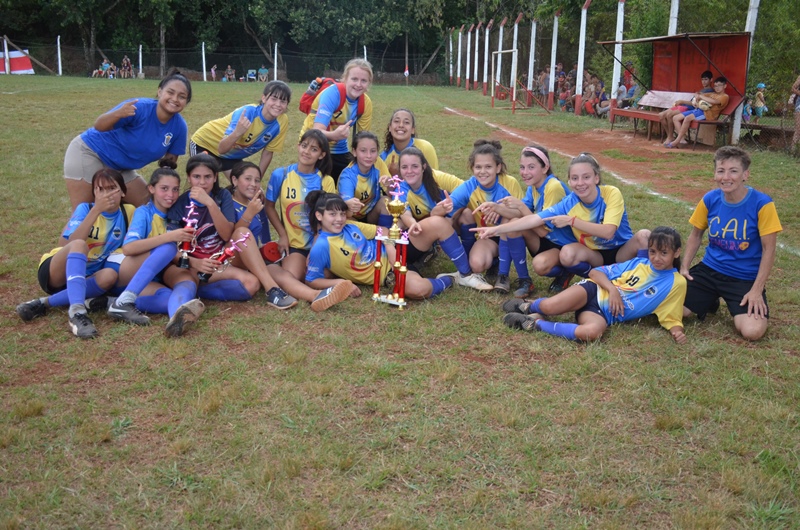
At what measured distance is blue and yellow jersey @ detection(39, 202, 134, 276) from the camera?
466cm

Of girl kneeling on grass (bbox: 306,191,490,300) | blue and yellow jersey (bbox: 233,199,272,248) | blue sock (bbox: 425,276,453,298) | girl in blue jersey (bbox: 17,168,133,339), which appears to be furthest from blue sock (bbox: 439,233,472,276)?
girl in blue jersey (bbox: 17,168,133,339)

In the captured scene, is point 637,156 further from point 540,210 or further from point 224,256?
point 224,256

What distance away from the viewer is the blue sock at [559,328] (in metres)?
4.29

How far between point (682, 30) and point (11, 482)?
56.8ft

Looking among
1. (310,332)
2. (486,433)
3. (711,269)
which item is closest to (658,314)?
(711,269)

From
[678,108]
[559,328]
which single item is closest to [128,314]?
[559,328]

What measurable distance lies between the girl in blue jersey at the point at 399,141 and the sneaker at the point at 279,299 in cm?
160

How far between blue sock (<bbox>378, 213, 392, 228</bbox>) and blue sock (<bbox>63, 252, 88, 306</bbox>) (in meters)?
2.29

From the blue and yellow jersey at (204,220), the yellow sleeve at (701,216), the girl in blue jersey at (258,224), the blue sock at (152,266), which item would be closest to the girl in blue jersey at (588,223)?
the yellow sleeve at (701,216)

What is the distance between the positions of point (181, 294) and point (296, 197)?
1263 mm

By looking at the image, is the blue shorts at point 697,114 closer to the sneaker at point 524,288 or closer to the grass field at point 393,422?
the grass field at point 393,422

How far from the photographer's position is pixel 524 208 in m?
5.09

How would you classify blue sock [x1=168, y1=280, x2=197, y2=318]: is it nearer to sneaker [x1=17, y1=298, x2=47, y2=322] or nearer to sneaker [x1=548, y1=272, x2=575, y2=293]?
sneaker [x1=17, y1=298, x2=47, y2=322]

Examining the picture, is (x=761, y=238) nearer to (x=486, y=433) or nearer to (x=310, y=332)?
(x=486, y=433)
